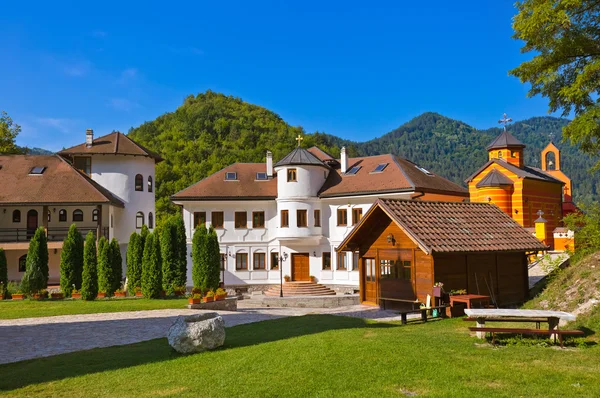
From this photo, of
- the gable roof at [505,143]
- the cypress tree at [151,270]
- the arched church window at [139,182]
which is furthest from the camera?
the gable roof at [505,143]

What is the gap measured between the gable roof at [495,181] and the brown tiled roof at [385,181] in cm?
137

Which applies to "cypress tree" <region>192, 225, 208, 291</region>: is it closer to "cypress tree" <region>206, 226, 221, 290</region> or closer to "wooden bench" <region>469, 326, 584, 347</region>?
"cypress tree" <region>206, 226, 221, 290</region>

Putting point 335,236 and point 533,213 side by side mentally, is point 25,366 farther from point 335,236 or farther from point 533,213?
point 533,213

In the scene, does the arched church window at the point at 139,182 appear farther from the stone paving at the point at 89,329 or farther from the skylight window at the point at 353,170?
the stone paving at the point at 89,329

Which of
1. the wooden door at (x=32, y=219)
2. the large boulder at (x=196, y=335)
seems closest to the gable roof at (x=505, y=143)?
the large boulder at (x=196, y=335)

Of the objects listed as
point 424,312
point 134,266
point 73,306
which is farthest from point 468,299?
point 134,266

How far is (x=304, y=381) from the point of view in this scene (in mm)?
7410

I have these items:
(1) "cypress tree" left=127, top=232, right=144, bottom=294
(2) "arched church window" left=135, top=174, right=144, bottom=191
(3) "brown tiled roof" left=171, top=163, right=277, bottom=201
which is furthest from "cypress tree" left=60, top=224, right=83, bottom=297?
(2) "arched church window" left=135, top=174, right=144, bottom=191

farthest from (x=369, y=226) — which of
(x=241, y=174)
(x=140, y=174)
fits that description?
(x=140, y=174)

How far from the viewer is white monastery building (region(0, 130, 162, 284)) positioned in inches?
1109

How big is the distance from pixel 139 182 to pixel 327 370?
27592 mm

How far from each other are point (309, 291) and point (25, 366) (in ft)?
64.1

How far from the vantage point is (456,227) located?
16266 millimetres

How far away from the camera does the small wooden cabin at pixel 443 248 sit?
1548 centimetres
